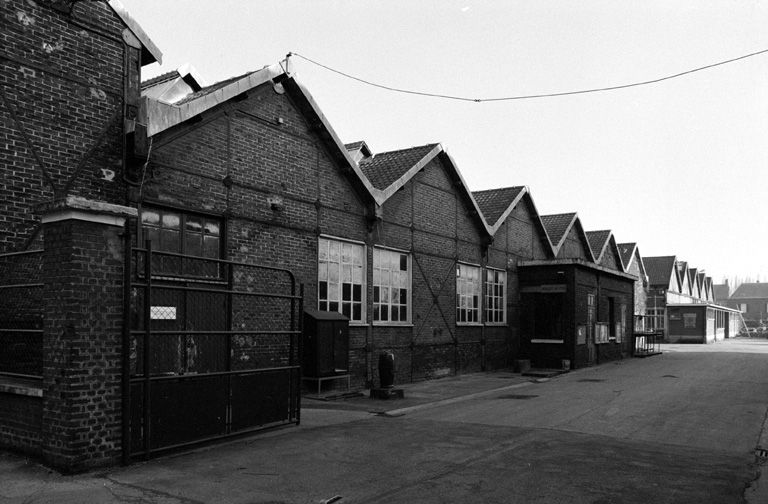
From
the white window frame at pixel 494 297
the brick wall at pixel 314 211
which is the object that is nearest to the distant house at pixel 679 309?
the white window frame at pixel 494 297

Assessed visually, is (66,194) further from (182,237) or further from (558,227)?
(558,227)

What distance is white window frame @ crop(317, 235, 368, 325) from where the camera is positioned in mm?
15172

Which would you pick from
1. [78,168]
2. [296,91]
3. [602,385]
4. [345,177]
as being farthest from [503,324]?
[78,168]

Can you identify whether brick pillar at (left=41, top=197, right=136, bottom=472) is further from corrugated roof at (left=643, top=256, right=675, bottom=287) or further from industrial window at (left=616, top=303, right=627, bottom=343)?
corrugated roof at (left=643, top=256, right=675, bottom=287)

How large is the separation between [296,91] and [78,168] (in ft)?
18.4

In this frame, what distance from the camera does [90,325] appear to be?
24.4 ft

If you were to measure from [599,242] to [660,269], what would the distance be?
25756 mm

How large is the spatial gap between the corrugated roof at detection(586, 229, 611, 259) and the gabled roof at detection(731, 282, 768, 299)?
94.5m

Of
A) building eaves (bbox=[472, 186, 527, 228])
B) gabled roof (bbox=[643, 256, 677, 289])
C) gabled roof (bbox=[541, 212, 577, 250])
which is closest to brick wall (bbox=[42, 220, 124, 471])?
building eaves (bbox=[472, 186, 527, 228])

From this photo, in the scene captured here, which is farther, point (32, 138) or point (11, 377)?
point (32, 138)

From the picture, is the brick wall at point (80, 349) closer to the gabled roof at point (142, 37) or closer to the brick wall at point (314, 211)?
the brick wall at point (314, 211)

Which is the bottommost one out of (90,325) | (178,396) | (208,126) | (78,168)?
(178,396)

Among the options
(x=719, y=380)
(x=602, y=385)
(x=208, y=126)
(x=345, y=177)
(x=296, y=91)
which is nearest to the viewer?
(x=208, y=126)

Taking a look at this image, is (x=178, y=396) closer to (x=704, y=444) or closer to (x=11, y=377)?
(x=11, y=377)
